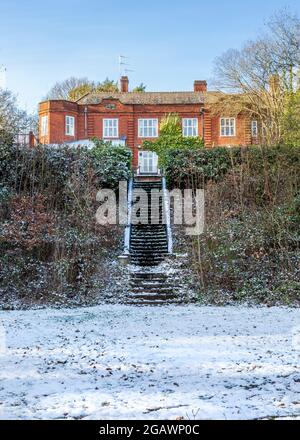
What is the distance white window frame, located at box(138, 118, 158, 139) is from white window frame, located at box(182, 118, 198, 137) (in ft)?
7.57

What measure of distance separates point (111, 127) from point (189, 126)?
6.40 meters

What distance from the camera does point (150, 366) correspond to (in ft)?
18.4

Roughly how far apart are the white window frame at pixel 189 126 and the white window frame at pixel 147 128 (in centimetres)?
231

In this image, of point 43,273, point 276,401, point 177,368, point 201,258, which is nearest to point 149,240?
point 201,258

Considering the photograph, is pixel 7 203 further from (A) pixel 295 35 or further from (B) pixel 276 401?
(A) pixel 295 35

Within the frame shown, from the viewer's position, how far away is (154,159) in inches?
1399

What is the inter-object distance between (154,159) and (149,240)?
69.1 feet

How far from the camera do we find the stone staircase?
11438mm

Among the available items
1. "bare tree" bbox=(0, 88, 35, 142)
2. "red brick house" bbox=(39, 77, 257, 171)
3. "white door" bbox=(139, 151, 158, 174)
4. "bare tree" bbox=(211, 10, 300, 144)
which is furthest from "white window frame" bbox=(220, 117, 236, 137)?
"bare tree" bbox=(0, 88, 35, 142)

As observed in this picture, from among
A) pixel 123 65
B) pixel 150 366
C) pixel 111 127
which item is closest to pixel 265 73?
pixel 111 127

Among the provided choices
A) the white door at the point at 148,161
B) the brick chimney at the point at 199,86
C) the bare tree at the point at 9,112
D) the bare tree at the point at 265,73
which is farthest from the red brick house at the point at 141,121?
the bare tree at the point at 9,112

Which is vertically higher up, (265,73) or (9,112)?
(265,73)

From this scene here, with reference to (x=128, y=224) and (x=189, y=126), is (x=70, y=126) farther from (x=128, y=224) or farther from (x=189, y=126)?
(x=128, y=224)

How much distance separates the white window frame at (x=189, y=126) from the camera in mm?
36581
